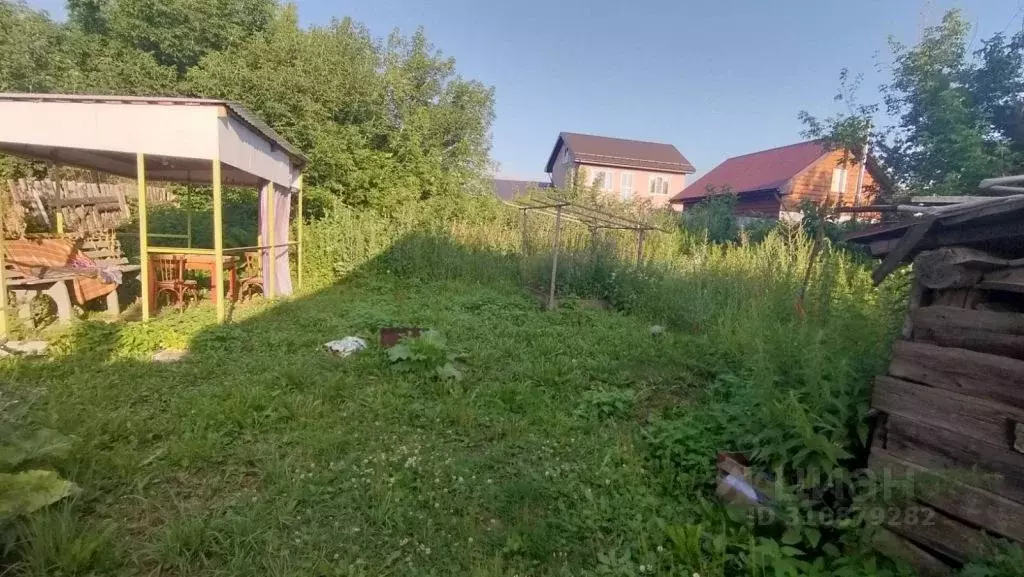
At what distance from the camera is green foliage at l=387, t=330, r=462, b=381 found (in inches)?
178

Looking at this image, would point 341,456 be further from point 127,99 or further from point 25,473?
point 127,99

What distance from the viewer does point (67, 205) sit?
368 inches

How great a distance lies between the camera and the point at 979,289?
2246 mm

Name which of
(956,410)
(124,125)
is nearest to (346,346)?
(124,125)

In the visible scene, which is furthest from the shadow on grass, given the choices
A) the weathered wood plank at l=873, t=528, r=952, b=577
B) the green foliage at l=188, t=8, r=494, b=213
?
the green foliage at l=188, t=8, r=494, b=213

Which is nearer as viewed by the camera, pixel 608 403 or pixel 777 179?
pixel 608 403

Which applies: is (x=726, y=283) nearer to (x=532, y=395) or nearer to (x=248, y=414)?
(x=532, y=395)

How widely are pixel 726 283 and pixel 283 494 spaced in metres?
6.75

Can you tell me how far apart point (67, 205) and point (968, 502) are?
1313 centimetres

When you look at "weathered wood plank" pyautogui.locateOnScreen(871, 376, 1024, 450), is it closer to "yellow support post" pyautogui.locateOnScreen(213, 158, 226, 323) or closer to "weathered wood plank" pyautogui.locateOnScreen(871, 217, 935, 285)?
"weathered wood plank" pyautogui.locateOnScreen(871, 217, 935, 285)

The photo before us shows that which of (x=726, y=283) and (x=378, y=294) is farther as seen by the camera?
(x=378, y=294)

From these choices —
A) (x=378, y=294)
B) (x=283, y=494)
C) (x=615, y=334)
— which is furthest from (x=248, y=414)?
(x=378, y=294)

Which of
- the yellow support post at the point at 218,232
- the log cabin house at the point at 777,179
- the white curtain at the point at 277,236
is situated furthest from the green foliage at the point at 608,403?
the log cabin house at the point at 777,179

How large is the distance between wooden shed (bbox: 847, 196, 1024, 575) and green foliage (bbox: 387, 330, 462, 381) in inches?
128
